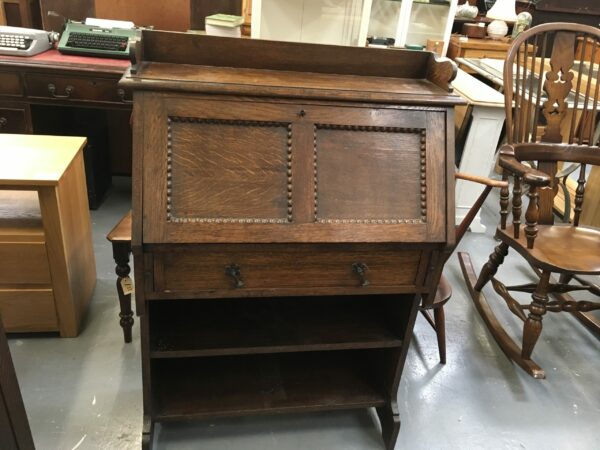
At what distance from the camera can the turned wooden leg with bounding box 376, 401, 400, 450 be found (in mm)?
1523

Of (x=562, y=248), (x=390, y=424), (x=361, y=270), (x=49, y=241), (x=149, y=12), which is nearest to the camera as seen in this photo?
(x=361, y=270)

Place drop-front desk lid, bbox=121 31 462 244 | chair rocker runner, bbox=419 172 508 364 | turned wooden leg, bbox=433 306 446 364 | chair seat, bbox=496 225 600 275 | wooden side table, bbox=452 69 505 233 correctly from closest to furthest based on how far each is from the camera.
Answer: drop-front desk lid, bbox=121 31 462 244 < chair rocker runner, bbox=419 172 508 364 < chair seat, bbox=496 225 600 275 < turned wooden leg, bbox=433 306 446 364 < wooden side table, bbox=452 69 505 233

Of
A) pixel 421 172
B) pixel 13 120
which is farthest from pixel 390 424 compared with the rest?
pixel 13 120

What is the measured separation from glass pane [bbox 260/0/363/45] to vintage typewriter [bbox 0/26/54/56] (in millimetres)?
1399

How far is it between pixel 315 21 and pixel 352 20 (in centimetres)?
27

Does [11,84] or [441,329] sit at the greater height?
[11,84]

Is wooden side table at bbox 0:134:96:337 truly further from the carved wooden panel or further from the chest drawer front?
the carved wooden panel

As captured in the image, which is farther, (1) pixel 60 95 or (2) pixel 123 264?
(1) pixel 60 95

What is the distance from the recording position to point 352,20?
3.43 meters

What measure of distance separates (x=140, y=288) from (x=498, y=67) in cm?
314

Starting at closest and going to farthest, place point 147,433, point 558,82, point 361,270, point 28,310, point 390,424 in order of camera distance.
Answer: point 361,270 → point 147,433 → point 390,424 → point 28,310 → point 558,82

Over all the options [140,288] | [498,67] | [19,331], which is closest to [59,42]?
[19,331]

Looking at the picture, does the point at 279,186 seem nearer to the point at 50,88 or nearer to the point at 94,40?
the point at 50,88

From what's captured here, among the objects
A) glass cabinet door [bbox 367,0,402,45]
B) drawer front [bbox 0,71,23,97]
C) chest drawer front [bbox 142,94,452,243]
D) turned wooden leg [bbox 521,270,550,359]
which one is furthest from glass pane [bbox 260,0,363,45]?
chest drawer front [bbox 142,94,452,243]
